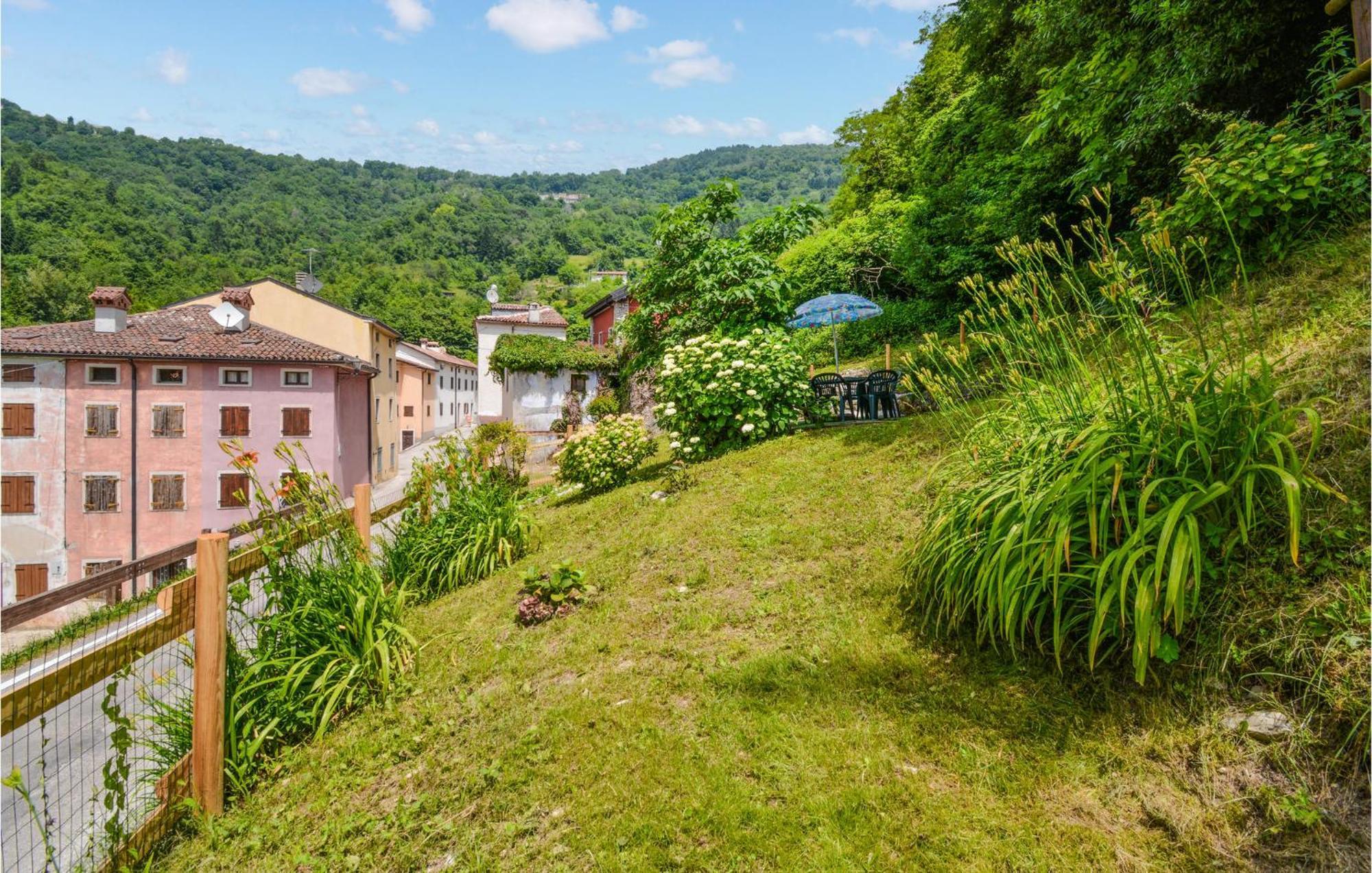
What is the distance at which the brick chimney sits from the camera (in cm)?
2302

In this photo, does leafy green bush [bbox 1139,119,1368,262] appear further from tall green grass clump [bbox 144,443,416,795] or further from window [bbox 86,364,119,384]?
window [bbox 86,364,119,384]

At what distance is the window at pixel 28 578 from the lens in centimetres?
2177

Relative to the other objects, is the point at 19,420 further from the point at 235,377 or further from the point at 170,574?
the point at 170,574

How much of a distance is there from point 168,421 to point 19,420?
4.44m

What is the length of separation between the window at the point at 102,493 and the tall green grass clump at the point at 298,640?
2633 centimetres

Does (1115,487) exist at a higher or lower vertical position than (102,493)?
higher

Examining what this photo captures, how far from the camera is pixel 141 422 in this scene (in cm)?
2292

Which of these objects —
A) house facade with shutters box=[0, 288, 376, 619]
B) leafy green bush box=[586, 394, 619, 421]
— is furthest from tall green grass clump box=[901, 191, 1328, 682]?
house facade with shutters box=[0, 288, 376, 619]

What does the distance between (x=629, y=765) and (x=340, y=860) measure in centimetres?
130

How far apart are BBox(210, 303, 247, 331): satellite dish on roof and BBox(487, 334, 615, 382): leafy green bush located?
1066cm

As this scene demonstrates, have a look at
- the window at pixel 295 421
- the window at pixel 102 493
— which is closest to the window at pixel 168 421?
the window at pixel 102 493

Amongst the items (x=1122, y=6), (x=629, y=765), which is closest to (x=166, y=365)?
(x=629, y=765)

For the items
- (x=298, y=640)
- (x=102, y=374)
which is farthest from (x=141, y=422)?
(x=298, y=640)

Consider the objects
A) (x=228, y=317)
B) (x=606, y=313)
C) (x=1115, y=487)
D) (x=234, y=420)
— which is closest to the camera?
(x=1115, y=487)
